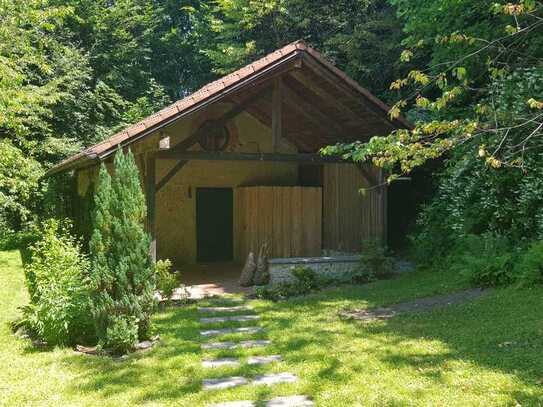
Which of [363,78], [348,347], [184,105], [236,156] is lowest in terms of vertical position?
[348,347]

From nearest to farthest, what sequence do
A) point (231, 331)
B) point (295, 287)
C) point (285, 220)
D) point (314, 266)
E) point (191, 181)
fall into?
point (231, 331), point (295, 287), point (314, 266), point (285, 220), point (191, 181)

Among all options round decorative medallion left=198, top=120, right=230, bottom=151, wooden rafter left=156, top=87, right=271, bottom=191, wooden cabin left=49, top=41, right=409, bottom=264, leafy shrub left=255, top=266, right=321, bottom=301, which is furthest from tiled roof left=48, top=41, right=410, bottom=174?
leafy shrub left=255, top=266, right=321, bottom=301

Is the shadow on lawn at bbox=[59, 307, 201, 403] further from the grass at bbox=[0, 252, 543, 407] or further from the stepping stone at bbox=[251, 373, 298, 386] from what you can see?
the stepping stone at bbox=[251, 373, 298, 386]

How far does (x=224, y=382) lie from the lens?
17.5ft

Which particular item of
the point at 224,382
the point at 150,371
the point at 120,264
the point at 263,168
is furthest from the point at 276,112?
the point at 224,382

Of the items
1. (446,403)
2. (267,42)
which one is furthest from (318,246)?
(267,42)

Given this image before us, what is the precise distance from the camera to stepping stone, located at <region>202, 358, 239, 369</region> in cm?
582

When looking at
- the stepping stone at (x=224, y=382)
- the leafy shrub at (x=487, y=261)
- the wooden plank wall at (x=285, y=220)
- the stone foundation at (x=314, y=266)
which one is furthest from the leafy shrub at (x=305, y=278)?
the stepping stone at (x=224, y=382)

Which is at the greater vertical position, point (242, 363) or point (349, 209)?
point (349, 209)

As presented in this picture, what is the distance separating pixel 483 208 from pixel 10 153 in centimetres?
1065

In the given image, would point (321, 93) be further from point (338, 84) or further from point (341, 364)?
point (341, 364)

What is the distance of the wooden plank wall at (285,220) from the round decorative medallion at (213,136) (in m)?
1.36

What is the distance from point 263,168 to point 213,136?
2.89 metres

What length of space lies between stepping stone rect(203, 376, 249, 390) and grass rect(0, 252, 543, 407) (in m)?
0.10
